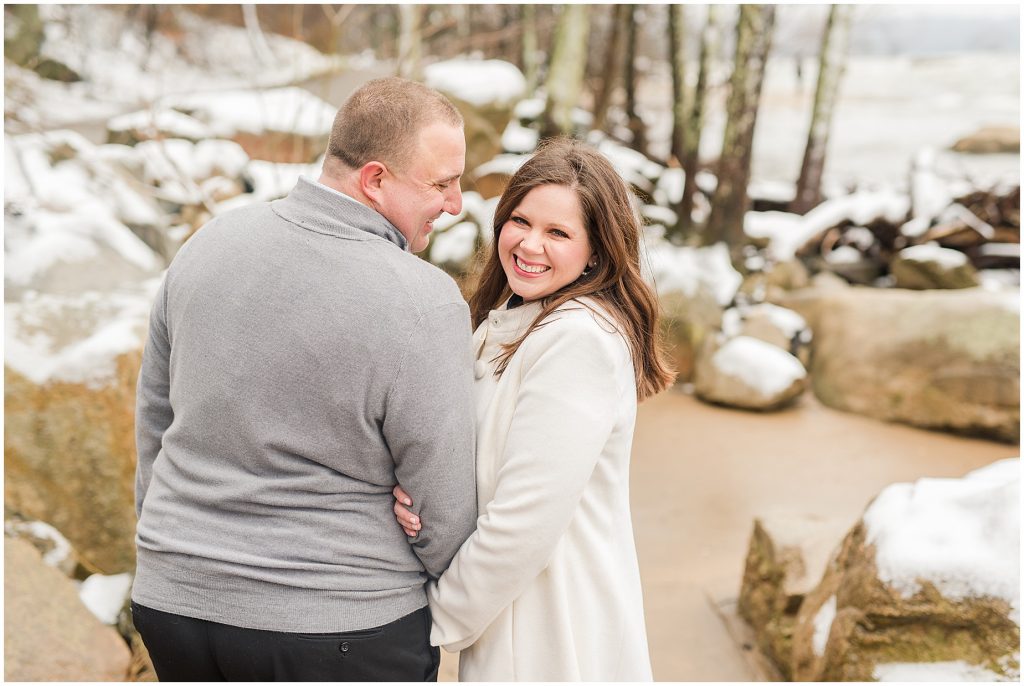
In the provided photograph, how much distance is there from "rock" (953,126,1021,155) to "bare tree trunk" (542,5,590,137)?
4.46 meters

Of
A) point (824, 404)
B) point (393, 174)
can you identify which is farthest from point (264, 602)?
point (824, 404)

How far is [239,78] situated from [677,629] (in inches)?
297

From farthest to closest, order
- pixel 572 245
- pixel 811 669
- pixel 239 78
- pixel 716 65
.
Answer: pixel 716 65
pixel 239 78
pixel 811 669
pixel 572 245

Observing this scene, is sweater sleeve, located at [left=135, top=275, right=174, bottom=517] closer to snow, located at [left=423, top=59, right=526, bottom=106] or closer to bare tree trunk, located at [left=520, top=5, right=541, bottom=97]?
snow, located at [left=423, top=59, right=526, bottom=106]

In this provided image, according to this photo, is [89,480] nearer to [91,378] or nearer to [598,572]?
[91,378]

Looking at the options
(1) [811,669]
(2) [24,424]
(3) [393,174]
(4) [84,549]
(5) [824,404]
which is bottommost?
(5) [824,404]

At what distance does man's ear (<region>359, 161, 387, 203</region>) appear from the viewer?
1473 mm

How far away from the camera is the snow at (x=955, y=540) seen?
215 centimetres

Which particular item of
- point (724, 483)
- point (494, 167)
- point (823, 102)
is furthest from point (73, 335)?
point (823, 102)

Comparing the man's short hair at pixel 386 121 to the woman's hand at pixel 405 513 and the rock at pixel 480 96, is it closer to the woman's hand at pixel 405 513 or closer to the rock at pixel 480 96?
the woman's hand at pixel 405 513

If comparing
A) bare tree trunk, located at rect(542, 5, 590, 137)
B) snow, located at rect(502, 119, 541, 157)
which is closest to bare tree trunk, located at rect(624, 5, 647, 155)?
bare tree trunk, located at rect(542, 5, 590, 137)

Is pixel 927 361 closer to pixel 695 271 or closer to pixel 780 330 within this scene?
pixel 780 330

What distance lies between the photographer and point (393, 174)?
1.48 metres

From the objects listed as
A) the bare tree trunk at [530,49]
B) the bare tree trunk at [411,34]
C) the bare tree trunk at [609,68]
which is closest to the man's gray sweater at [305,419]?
the bare tree trunk at [411,34]
